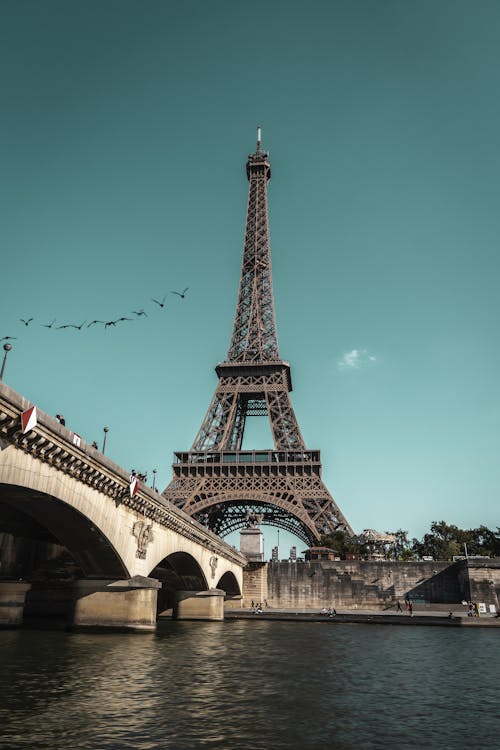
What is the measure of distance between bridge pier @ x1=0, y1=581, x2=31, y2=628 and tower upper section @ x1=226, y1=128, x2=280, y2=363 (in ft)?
191

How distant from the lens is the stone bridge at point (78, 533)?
1678 centimetres

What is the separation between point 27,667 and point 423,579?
56.2m

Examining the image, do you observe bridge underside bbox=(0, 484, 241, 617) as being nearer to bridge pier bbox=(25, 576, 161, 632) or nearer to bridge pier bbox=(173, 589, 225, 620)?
bridge pier bbox=(25, 576, 161, 632)

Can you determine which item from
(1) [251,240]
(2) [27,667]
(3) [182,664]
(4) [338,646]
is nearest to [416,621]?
(4) [338,646]

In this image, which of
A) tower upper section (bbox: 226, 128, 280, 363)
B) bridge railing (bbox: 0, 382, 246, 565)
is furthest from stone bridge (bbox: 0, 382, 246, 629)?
tower upper section (bbox: 226, 128, 280, 363)

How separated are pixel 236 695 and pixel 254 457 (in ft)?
193

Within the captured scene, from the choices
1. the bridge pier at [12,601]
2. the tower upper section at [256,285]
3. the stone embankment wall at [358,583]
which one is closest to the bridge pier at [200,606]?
the bridge pier at [12,601]

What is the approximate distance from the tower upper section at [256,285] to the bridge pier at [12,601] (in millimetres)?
58253

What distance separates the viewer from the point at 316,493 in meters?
67.6

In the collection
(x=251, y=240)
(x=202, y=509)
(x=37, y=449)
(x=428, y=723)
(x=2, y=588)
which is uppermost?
(x=251, y=240)

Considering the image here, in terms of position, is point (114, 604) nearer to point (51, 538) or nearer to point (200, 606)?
point (51, 538)

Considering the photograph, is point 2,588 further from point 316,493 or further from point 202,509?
point 316,493

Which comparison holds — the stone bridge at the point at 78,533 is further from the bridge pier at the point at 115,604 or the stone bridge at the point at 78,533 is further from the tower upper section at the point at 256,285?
the tower upper section at the point at 256,285

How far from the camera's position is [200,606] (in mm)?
43938
